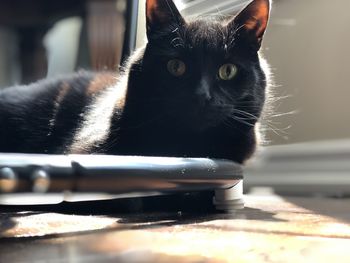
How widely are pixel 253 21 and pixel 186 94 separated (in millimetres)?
230

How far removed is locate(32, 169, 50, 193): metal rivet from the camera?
604 millimetres

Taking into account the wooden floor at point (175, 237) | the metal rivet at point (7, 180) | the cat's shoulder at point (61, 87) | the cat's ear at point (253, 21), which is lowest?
the wooden floor at point (175, 237)

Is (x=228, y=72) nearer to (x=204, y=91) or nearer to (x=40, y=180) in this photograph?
(x=204, y=91)

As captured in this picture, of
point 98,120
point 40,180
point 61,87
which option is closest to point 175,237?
point 40,180

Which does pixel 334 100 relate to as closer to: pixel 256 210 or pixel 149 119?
pixel 256 210

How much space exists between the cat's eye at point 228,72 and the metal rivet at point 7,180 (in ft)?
1.87

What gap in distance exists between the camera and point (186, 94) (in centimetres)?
103

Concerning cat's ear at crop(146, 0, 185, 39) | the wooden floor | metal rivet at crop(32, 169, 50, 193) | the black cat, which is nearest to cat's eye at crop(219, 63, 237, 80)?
the black cat

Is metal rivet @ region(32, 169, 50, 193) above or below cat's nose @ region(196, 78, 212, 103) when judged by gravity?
below

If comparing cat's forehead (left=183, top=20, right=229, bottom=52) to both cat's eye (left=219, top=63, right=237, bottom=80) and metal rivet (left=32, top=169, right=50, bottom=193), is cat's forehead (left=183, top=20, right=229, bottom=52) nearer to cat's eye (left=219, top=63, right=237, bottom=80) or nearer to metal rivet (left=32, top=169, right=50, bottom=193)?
cat's eye (left=219, top=63, right=237, bottom=80)

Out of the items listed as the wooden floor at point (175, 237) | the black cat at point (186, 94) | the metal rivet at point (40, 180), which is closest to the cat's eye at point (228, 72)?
the black cat at point (186, 94)

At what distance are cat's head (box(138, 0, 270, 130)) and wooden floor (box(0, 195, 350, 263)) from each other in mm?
214

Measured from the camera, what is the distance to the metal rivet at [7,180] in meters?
0.58

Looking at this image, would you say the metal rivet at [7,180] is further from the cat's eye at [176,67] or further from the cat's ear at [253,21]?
the cat's ear at [253,21]
